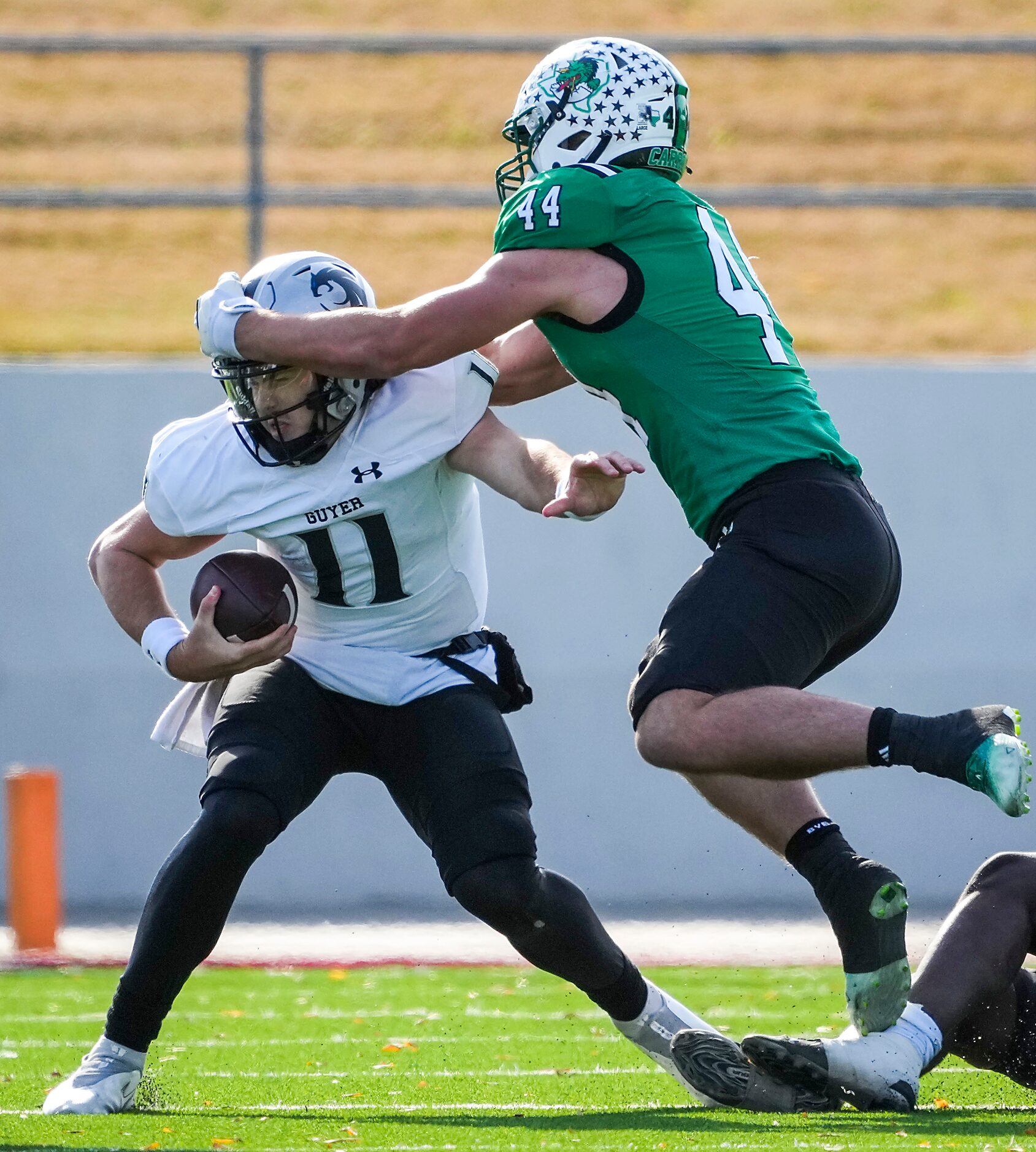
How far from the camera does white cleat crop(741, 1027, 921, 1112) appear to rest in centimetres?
353

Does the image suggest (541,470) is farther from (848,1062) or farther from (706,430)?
(848,1062)

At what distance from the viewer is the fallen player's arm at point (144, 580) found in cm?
386

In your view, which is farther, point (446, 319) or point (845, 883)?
point (446, 319)

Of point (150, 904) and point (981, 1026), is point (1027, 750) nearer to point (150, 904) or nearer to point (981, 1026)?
point (981, 1026)

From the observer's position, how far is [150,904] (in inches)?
Answer: 149

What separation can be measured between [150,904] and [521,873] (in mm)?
782

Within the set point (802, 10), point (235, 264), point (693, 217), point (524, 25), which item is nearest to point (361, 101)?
point (235, 264)

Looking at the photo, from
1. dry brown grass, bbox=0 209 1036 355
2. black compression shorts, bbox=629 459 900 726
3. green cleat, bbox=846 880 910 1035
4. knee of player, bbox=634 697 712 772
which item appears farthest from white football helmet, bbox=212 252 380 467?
dry brown grass, bbox=0 209 1036 355

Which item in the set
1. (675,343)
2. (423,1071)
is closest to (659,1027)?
(423,1071)

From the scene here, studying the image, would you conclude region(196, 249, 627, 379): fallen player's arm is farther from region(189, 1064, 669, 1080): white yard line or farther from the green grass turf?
region(189, 1064, 669, 1080): white yard line

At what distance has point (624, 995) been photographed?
3951mm

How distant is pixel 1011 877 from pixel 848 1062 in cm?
50

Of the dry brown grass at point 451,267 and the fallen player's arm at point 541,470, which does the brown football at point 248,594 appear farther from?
the dry brown grass at point 451,267

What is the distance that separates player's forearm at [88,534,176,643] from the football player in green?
1.82 feet
